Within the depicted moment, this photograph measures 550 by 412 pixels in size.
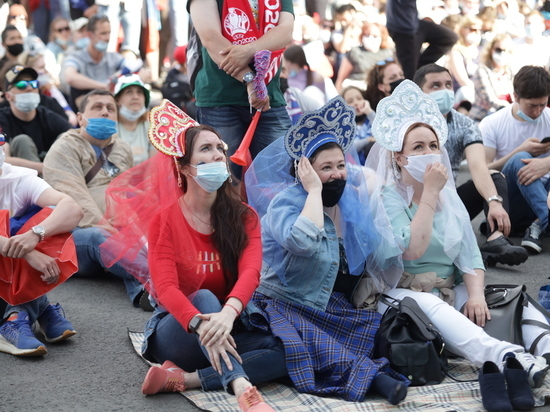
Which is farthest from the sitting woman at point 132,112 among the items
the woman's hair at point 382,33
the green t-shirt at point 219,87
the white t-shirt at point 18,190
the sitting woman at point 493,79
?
the sitting woman at point 493,79

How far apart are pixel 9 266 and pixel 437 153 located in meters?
2.27

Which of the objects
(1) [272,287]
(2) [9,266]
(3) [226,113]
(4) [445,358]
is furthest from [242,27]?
(4) [445,358]

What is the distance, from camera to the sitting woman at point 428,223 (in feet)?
A: 12.3

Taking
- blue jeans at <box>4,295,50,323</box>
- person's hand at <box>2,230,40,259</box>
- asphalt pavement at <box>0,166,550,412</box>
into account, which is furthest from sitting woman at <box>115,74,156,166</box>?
person's hand at <box>2,230,40,259</box>

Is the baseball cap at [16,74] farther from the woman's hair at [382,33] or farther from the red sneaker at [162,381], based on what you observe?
the woman's hair at [382,33]

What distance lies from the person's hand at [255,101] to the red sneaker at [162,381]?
5.23 ft

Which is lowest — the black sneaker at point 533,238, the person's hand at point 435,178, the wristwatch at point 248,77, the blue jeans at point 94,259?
the black sneaker at point 533,238

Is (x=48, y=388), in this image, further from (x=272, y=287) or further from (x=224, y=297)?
(x=272, y=287)

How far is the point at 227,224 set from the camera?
3646 millimetres

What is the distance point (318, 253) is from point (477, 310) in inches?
32.9

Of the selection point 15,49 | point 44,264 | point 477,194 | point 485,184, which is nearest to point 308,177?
point 44,264

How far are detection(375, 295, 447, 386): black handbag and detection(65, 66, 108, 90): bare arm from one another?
227 inches

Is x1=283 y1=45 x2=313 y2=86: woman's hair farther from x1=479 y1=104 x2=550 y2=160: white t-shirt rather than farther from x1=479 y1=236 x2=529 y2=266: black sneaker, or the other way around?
x1=479 y1=236 x2=529 y2=266: black sneaker

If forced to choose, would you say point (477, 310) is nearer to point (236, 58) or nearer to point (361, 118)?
point (236, 58)
